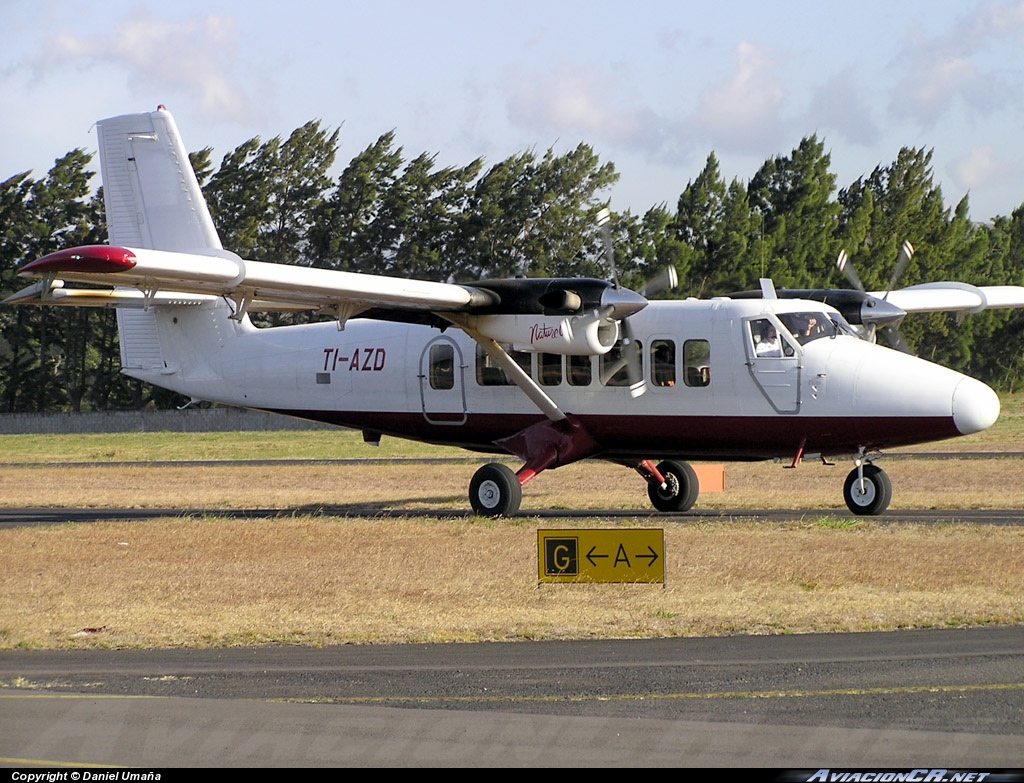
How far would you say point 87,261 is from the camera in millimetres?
15758

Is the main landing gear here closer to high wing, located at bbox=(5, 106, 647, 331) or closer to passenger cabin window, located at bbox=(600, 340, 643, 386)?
passenger cabin window, located at bbox=(600, 340, 643, 386)

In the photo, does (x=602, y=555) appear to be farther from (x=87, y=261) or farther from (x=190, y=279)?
(x=87, y=261)

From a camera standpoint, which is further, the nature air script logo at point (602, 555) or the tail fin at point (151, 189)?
the tail fin at point (151, 189)

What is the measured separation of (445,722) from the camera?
7656mm

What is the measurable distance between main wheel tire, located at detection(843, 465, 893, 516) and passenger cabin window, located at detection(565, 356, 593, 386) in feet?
14.3

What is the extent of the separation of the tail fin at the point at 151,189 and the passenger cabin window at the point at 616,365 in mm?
7505

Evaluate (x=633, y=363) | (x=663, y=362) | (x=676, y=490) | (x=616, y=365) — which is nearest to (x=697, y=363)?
→ (x=663, y=362)

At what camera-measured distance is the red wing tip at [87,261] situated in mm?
15656

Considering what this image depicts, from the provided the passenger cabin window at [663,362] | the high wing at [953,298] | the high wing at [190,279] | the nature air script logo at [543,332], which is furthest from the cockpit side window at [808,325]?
the high wing at [953,298]

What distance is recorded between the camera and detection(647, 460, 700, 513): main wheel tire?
73.2 feet

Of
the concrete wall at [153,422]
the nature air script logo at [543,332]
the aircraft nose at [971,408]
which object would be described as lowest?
the concrete wall at [153,422]

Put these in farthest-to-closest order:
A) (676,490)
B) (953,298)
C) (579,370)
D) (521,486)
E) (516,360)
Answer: (953,298) < (676,490) < (516,360) < (579,370) < (521,486)

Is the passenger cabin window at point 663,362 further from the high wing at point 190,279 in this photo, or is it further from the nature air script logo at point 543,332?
the nature air script logo at point 543,332

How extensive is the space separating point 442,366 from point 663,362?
3902mm
